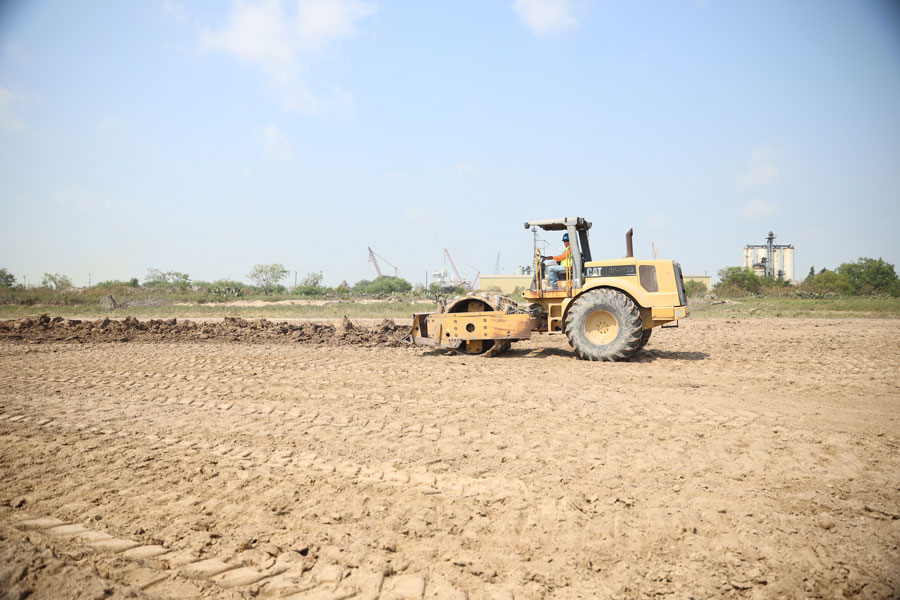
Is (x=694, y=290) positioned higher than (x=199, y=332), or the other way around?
(x=694, y=290)

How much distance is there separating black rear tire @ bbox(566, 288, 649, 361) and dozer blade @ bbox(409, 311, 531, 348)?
38.2 inches

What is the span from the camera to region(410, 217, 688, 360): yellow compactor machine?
10070 mm

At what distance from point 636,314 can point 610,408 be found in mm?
3635

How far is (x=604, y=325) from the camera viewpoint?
34.4 feet

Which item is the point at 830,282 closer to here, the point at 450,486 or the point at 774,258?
the point at 774,258

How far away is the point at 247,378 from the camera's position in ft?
29.3

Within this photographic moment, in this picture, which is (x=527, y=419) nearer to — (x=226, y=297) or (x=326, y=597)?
(x=326, y=597)

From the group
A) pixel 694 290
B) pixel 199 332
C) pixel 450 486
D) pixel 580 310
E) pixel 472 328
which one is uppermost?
pixel 694 290

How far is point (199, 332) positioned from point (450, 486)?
13781 millimetres

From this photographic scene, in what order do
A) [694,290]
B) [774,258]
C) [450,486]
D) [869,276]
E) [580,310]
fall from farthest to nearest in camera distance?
[774,258]
[869,276]
[694,290]
[580,310]
[450,486]

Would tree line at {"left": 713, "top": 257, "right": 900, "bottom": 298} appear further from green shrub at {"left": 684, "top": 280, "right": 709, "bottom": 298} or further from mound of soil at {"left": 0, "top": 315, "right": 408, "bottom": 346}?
mound of soil at {"left": 0, "top": 315, "right": 408, "bottom": 346}

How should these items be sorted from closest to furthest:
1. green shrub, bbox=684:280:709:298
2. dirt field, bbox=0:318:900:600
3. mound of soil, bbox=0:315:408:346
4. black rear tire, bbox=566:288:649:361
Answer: dirt field, bbox=0:318:900:600 < black rear tire, bbox=566:288:649:361 < mound of soil, bbox=0:315:408:346 < green shrub, bbox=684:280:709:298

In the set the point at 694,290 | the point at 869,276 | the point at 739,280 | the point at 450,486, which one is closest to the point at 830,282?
the point at 869,276

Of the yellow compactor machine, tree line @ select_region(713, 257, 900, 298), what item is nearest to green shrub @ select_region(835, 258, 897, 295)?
tree line @ select_region(713, 257, 900, 298)
